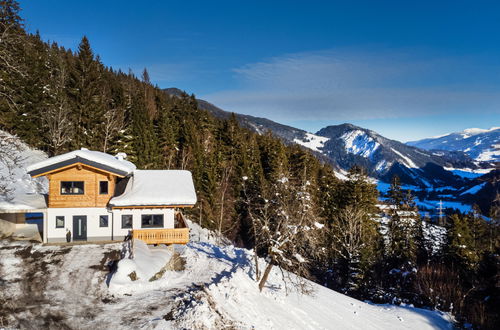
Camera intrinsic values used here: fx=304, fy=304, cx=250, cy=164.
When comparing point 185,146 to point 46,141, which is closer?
point 46,141

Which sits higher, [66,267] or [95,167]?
[95,167]

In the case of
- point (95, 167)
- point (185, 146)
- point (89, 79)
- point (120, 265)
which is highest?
point (89, 79)

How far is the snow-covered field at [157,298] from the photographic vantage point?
48.4 ft

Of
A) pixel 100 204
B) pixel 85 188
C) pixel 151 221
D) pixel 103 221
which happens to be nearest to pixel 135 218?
pixel 151 221

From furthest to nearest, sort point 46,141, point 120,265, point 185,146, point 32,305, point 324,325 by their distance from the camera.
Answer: point 185,146 → point 46,141 → point 324,325 → point 120,265 → point 32,305

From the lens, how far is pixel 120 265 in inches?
732

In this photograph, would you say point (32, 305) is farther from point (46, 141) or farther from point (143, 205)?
point (46, 141)

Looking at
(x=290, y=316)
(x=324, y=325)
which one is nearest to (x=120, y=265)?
(x=290, y=316)

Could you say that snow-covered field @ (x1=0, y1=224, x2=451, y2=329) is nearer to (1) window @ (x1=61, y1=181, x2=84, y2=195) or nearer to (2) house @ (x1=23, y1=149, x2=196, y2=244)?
(2) house @ (x1=23, y1=149, x2=196, y2=244)

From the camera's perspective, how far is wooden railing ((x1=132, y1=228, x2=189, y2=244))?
76.9 feet

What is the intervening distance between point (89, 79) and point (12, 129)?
460 inches

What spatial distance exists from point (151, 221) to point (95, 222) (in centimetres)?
429

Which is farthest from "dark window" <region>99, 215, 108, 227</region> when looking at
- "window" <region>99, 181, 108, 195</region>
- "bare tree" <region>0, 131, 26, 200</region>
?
"bare tree" <region>0, 131, 26, 200</region>

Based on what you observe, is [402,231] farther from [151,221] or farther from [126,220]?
[126,220]
